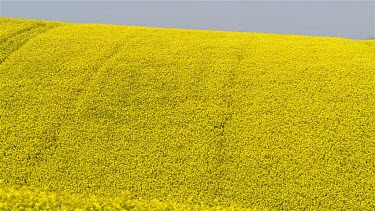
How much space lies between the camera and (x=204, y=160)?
1670 cm

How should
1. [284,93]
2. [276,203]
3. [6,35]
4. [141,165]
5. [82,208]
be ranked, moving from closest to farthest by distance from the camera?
[82,208] < [276,203] < [141,165] < [284,93] < [6,35]

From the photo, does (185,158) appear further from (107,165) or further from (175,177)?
(107,165)

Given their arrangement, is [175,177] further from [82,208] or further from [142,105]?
[82,208]

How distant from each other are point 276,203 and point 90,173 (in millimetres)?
6242

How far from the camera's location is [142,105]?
1900cm

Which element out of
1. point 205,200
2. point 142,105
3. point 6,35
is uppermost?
point 6,35

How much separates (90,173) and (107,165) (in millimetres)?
647

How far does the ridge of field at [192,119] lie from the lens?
1592cm

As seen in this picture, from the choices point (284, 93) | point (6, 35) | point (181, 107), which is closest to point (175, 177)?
point (181, 107)

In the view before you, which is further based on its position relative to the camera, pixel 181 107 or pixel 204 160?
pixel 181 107

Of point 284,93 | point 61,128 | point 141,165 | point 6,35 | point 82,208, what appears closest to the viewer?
point 82,208

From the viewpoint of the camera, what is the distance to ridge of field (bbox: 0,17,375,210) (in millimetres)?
15922

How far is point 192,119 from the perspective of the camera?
18375 millimetres

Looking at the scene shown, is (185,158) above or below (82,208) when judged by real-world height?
above
